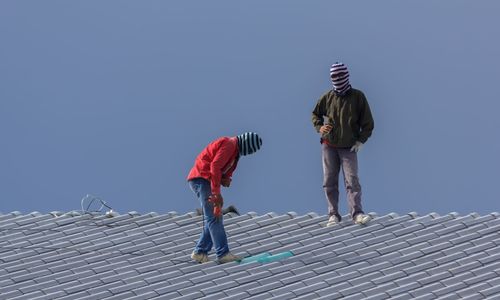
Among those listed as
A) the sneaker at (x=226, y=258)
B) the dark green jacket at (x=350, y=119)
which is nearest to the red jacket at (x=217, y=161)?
the sneaker at (x=226, y=258)

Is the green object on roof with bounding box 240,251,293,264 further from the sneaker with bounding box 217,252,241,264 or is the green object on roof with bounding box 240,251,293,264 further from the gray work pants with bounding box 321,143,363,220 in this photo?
the gray work pants with bounding box 321,143,363,220

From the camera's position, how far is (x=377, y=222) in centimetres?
2081

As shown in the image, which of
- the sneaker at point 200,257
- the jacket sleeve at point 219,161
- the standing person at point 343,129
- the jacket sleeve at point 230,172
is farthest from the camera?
the standing person at point 343,129

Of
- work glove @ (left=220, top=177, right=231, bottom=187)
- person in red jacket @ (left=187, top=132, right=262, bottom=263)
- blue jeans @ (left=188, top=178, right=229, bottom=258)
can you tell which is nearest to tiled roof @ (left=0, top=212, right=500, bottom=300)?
blue jeans @ (left=188, top=178, right=229, bottom=258)

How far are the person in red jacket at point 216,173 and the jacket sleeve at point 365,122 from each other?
214 cm

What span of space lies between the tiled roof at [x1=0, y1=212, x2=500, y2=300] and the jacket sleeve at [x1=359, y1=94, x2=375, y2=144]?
1.19 meters

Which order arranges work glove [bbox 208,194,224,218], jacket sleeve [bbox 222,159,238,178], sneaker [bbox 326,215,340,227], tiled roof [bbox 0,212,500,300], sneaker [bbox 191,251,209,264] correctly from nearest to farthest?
tiled roof [bbox 0,212,500,300]
work glove [bbox 208,194,224,218]
jacket sleeve [bbox 222,159,238,178]
sneaker [bbox 191,251,209,264]
sneaker [bbox 326,215,340,227]

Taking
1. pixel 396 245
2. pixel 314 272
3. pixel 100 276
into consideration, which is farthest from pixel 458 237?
pixel 100 276

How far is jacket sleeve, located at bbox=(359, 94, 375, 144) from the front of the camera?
20.4 m

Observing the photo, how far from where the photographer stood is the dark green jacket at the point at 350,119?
20.4 metres

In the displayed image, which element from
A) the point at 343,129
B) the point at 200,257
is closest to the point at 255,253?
the point at 200,257

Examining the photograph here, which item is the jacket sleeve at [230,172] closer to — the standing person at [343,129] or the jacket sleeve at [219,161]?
the jacket sleeve at [219,161]

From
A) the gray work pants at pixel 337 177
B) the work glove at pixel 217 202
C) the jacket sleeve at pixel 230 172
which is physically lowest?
the gray work pants at pixel 337 177

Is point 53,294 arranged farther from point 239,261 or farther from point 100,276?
point 239,261
